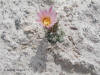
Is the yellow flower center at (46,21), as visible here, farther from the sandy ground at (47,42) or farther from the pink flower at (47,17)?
the sandy ground at (47,42)

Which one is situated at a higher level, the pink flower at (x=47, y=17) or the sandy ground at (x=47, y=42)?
the pink flower at (x=47, y=17)

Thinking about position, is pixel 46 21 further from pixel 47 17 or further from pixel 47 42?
pixel 47 42

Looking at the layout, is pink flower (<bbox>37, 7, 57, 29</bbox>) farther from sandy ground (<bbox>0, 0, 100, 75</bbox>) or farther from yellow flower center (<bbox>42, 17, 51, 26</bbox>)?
sandy ground (<bbox>0, 0, 100, 75</bbox>)

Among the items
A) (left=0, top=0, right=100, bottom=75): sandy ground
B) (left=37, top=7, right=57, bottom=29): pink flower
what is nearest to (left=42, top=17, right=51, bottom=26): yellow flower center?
(left=37, top=7, right=57, bottom=29): pink flower

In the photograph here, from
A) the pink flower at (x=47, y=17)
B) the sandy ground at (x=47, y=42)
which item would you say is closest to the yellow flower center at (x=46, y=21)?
→ the pink flower at (x=47, y=17)

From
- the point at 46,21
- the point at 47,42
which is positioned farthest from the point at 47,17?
the point at 47,42

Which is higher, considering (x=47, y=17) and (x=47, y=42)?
(x=47, y=17)

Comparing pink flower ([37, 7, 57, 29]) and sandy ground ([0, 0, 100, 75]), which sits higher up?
pink flower ([37, 7, 57, 29])

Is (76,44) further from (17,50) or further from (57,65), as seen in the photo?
(17,50)
